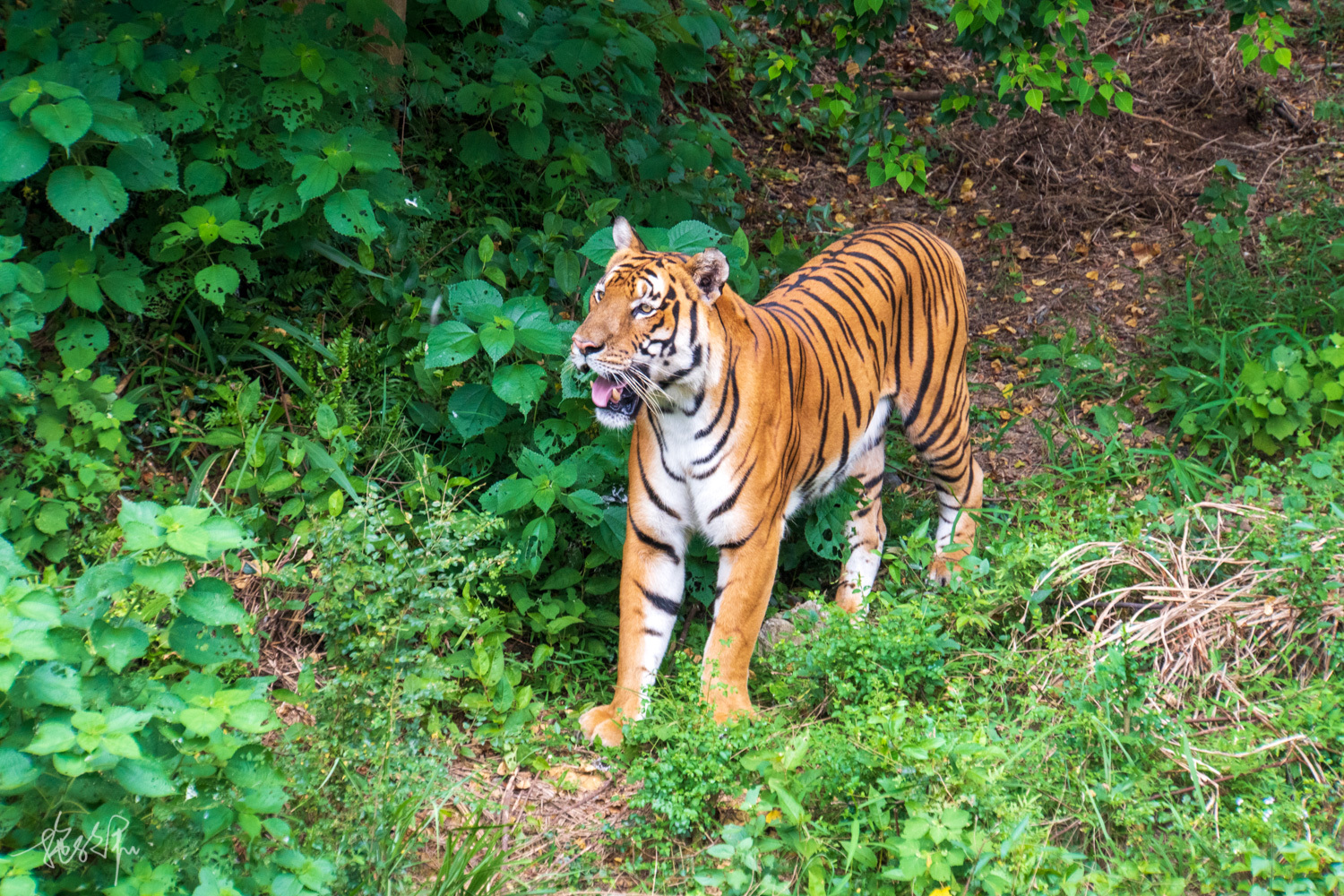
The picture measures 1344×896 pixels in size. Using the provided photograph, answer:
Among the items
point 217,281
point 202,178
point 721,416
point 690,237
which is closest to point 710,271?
point 721,416

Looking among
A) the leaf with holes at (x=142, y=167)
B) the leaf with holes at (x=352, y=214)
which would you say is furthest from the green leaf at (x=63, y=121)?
the leaf with holes at (x=352, y=214)

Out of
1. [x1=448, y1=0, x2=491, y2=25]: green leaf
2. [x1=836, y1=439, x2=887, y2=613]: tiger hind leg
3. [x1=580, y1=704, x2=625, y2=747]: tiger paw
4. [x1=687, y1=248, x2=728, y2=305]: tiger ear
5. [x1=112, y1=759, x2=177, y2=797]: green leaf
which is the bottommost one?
[x1=580, y1=704, x2=625, y2=747]: tiger paw

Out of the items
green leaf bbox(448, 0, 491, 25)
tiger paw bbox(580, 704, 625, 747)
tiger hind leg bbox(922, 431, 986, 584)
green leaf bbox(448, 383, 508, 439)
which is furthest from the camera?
tiger hind leg bbox(922, 431, 986, 584)

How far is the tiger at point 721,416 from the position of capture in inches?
133

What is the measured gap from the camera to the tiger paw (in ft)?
11.6

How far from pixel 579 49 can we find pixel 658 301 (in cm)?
169

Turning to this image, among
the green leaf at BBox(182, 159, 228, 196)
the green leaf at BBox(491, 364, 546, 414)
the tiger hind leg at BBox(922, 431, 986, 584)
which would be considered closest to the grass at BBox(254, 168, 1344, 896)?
the tiger hind leg at BBox(922, 431, 986, 584)

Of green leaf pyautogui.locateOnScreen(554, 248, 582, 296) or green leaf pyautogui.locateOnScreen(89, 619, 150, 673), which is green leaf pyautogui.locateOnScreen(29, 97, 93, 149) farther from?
green leaf pyautogui.locateOnScreen(89, 619, 150, 673)

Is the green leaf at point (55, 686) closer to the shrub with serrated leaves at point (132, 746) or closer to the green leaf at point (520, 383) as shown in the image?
the shrub with serrated leaves at point (132, 746)

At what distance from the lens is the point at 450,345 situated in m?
3.79

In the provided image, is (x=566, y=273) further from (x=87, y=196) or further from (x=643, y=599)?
(x=87, y=196)

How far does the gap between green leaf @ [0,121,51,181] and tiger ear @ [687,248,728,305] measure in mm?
2142

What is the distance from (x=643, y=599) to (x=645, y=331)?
100cm

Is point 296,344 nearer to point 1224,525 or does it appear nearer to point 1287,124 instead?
point 1224,525
